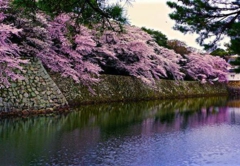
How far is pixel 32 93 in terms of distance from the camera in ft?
50.7

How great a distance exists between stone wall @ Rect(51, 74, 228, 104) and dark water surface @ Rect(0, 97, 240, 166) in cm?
497

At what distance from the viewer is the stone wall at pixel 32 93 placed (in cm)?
1455

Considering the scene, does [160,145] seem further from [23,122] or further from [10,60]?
[10,60]

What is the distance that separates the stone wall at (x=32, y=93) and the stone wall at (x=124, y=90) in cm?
263

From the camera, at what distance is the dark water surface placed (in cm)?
769

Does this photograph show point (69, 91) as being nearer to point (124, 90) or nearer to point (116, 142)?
point (124, 90)

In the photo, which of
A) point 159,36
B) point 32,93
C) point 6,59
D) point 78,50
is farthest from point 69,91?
point 159,36

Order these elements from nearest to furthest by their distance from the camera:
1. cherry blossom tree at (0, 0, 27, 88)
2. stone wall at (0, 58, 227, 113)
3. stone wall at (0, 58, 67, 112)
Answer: cherry blossom tree at (0, 0, 27, 88)
stone wall at (0, 58, 67, 112)
stone wall at (0, 58, 227, 113)

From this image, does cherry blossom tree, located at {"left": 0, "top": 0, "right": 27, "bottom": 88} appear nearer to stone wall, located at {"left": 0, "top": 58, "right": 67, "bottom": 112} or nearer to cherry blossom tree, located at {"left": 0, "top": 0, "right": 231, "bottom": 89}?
cherry blossom tree, located at {"left": 0, "top": 0, "right": 231, "bottom": 89}

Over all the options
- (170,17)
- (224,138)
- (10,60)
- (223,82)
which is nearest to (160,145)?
(224,138)

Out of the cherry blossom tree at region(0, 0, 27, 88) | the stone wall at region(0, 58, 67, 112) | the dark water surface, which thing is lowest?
the dark water surface

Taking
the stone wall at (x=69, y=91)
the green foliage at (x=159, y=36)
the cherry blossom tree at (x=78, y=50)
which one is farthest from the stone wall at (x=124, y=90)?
the green foliage at (x=159, y=36)

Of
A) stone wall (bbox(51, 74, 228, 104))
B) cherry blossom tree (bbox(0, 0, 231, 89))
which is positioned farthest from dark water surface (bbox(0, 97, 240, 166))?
stone wall (bbox(51, 74, 228, 104))

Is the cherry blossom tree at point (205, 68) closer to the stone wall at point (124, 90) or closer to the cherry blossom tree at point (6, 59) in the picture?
the stone wall at point (124, 90)
